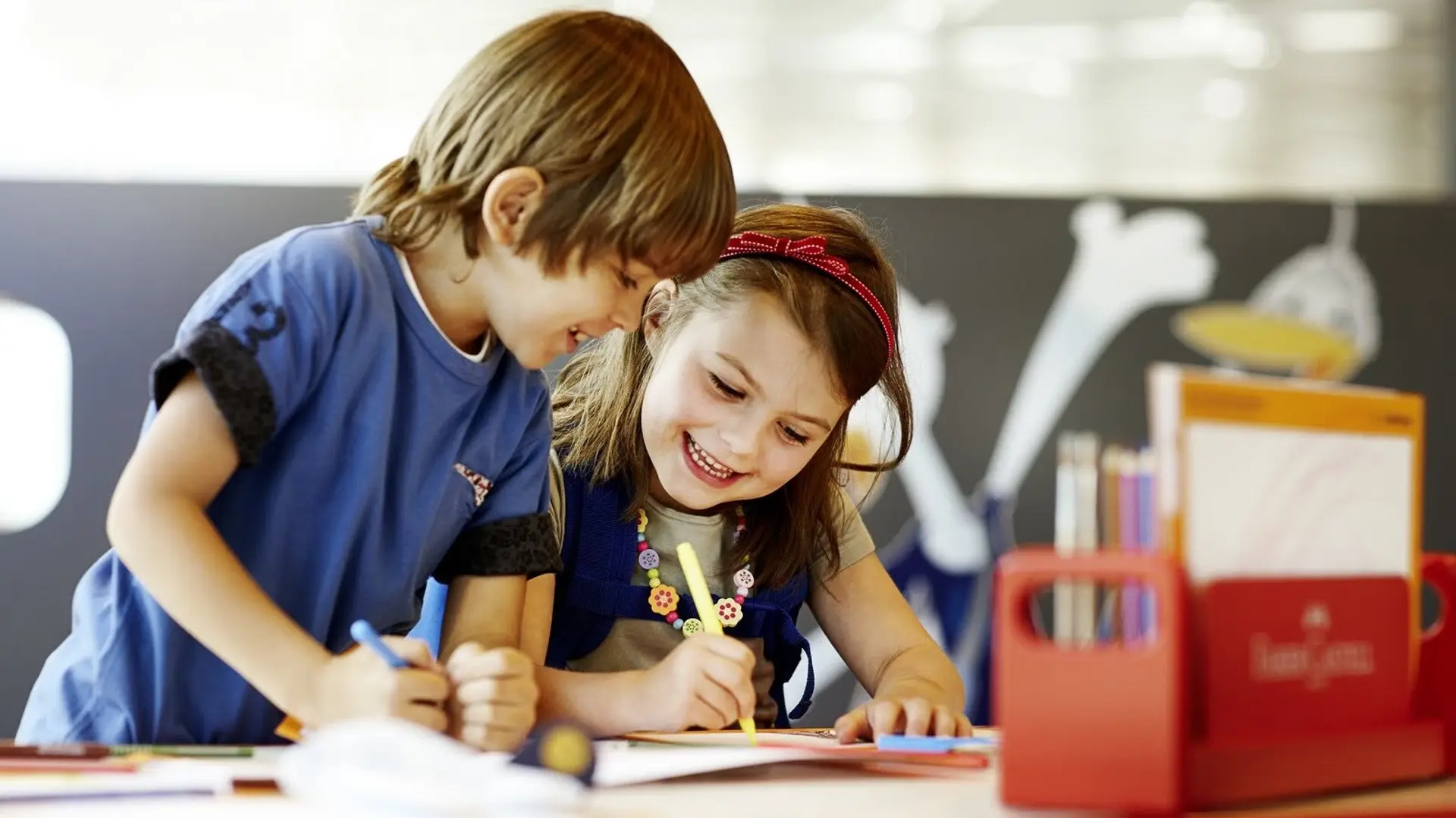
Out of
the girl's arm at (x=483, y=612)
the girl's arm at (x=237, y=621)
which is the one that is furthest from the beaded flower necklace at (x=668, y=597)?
the girl's arm at (x=237, y=621)

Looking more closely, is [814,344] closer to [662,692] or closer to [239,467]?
[662,692]

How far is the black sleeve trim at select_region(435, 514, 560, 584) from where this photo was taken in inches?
42.5

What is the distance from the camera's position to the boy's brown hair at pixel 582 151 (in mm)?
962

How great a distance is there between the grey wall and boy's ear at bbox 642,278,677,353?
931 mm

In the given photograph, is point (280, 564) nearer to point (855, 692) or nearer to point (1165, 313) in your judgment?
point (855, 692)

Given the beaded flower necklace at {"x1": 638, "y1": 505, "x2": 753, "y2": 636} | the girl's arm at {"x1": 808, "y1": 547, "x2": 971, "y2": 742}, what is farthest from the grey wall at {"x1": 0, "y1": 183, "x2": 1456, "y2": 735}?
the beaded flower necklace at {"x1": 638, "y1": 505, "x2": 753, "y2": 636}

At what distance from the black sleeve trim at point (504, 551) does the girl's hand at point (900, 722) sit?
0.27 m

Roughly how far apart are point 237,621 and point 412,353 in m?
0.27

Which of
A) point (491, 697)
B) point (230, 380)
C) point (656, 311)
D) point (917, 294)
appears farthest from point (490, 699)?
point (917, 294)

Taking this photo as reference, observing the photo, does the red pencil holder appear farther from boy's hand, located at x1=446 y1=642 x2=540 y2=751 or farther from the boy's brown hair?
the boy's brown hair

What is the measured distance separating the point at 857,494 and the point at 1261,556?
1.43 m

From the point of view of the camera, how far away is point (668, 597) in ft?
4.27

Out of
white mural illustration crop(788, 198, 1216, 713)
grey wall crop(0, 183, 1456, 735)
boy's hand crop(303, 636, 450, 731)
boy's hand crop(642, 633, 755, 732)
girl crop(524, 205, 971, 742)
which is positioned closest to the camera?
boy's hand crop(303, 636, 450, 731)

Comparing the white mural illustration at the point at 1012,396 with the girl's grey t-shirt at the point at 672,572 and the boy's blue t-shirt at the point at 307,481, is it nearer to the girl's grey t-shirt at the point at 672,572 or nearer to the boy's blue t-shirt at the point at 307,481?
the girl's grey t-shirt at the point at 672,572
